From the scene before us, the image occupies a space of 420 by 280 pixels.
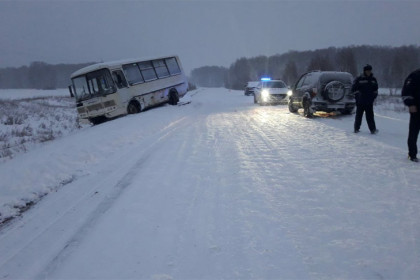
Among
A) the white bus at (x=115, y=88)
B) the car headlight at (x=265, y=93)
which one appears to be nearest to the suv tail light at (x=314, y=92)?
the car headlight at (x=265, y=93)

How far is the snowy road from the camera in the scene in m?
2.98

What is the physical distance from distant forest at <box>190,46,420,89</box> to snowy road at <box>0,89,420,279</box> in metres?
53.0

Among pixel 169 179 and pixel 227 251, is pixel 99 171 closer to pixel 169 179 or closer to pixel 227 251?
pixel 169 179

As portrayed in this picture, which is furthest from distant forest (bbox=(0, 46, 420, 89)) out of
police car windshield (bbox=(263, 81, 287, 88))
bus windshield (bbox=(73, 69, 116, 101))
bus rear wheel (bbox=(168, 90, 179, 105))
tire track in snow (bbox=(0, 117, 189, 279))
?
tire track in snow (bbox=(0, 117, 189, 279))

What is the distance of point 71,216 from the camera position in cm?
448

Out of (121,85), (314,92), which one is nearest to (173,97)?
(121,85)

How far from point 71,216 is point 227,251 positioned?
2565mm

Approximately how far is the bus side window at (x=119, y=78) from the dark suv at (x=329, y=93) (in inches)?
366

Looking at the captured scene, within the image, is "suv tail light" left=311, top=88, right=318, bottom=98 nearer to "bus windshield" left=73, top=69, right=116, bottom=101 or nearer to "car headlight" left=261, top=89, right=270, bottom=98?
"car headlight" left=261, top=89, right=270, bottom=98

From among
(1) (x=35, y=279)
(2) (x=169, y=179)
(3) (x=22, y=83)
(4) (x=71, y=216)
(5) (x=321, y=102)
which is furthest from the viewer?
(3) (x=22, y=83)

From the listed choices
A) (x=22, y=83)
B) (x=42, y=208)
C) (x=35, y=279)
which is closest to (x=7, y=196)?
(x=42, y=208)

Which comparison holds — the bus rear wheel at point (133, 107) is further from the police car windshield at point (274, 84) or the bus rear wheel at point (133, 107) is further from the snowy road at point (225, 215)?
the snowy road at point (225, 215)

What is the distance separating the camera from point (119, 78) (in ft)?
52.9

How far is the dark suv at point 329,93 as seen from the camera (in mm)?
11609
